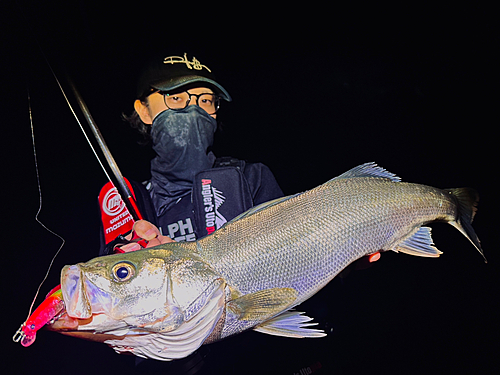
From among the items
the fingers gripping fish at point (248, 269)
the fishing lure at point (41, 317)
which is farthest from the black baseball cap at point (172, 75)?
the fishing lure at point (41, 317)

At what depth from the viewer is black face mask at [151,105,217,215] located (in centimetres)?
153

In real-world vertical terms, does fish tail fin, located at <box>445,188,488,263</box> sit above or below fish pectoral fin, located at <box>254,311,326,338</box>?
above

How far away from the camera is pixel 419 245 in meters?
1.11

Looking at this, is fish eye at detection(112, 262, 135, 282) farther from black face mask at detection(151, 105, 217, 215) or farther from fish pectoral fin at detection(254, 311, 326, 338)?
black face mask at detection(151, 105, 217, 215)

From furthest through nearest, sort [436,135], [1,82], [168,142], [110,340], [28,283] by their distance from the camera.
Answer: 1. [436,135]
2. [28,283]
3. [1,82]
4. [168,142]
5. [110,340]

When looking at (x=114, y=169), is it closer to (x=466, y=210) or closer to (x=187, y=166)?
(x=187, y=166)

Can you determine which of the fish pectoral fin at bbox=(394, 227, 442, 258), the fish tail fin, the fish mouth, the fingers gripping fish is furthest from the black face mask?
the fish tail fin

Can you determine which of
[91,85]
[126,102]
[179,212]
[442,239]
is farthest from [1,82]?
[442,239]

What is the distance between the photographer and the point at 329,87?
251 centimetres

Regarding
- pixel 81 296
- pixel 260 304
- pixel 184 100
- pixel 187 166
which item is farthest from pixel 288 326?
pixel 184 100

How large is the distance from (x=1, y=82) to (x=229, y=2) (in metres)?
1.71

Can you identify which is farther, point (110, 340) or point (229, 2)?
point (229, 2)

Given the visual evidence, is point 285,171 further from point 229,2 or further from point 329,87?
point 229,2

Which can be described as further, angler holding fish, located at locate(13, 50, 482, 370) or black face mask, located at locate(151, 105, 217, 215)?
black face mask, located at locate(151, 105, 217, 215)
